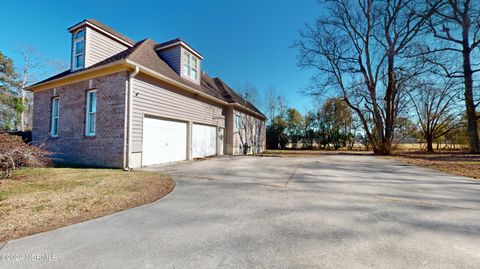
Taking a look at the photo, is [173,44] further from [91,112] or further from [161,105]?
[91,112]

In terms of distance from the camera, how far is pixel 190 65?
11.7m

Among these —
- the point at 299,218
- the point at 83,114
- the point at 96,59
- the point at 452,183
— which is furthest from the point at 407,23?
the point at 83,114

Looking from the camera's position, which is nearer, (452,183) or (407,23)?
(452,183)

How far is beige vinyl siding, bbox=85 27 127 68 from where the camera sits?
9180mm

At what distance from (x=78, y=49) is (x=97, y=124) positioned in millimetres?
4240

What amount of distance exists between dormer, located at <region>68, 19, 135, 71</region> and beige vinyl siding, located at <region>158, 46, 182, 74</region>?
99.4 inches

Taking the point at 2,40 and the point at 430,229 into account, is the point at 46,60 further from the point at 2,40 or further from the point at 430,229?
the point at 430,229

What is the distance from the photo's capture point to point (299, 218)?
304cm

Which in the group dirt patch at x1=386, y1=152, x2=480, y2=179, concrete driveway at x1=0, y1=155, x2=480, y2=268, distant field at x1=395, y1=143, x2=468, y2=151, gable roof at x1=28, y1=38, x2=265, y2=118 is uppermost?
gable roof at x1=28, y1=38, x2=265, y2=118

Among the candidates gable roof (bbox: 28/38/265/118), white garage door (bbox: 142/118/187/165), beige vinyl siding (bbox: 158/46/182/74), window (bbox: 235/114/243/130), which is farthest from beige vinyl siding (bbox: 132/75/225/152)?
window (bbox: 235/114/243/130)

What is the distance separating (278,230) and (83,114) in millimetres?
9783

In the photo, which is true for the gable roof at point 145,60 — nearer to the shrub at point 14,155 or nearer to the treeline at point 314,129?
the shrub at point 14,155

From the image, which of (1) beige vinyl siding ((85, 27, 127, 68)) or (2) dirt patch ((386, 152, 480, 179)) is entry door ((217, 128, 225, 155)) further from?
(2) dirt patch ((386, 152, 480, 179))

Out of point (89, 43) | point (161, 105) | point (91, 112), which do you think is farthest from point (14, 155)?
point (89, 43)
